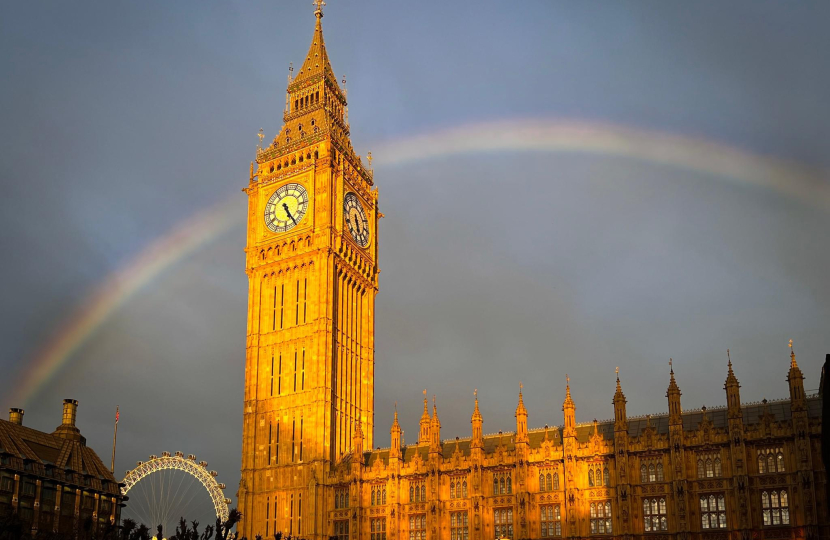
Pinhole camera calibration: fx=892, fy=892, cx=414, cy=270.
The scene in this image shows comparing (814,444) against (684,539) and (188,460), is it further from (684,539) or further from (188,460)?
(188,460)

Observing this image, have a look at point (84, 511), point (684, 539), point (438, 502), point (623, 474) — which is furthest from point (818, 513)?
point (84, 511)

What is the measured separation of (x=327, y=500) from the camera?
91688mm

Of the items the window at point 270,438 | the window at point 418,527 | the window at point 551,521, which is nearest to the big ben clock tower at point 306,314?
the window at point 270,438

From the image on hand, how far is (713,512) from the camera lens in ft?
243

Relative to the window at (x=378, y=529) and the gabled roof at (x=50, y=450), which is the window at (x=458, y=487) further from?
the gabled roof at (x=50, y=450)

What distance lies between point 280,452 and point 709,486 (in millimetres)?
45107

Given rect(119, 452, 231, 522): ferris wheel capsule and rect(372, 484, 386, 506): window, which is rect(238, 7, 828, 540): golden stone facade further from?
rect(119, 452, 231, 522): ferris wheel capsule

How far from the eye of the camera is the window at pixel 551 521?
263ft

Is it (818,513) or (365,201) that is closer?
(818,513)

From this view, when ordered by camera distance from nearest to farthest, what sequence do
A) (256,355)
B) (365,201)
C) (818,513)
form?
(818,513) < (256,355) < (365,201)

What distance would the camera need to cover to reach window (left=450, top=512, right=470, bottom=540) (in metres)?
84.1

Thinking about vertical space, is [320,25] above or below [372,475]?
above

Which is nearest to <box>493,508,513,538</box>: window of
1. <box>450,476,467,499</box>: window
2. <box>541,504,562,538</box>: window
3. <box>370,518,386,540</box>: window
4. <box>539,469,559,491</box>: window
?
<box>541,504,562,538</box>: window

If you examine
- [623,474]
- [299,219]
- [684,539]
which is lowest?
[684,539]
